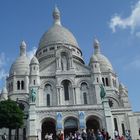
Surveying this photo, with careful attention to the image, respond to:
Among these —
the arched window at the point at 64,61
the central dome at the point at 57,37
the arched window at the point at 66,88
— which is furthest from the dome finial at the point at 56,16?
the arched window at the point at 66,88

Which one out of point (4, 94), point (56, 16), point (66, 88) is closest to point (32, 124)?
point (66, 88)

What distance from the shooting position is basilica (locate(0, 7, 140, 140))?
4781 cm

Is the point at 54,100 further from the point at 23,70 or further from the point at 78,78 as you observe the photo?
the point at 23,70

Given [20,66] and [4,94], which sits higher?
[20,66]

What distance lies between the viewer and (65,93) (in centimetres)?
5291

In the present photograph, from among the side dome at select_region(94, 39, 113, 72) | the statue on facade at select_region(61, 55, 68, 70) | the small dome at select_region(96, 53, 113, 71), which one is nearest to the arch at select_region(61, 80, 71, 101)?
the statue on facade at select_region(61, 55, 68, 70)

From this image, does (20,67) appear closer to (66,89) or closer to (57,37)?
(57,37)

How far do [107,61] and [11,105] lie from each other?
2685 centimetres

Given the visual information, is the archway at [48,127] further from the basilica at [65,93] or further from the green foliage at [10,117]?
the green foliage at [10,117]

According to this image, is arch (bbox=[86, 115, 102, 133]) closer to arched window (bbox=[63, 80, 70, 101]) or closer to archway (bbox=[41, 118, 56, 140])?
arched window (bbox=[63, 80, 70, 101])

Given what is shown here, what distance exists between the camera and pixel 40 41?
71625mm

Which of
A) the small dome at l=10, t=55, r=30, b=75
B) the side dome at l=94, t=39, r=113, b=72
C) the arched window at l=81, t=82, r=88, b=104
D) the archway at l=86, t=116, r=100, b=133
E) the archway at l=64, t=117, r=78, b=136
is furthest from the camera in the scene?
the side dome at l=94, t=39, r=113, b=72

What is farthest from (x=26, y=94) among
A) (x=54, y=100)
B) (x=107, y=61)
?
(x=107, y=61)

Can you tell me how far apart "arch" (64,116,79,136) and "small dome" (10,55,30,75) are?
18282 millimetres
